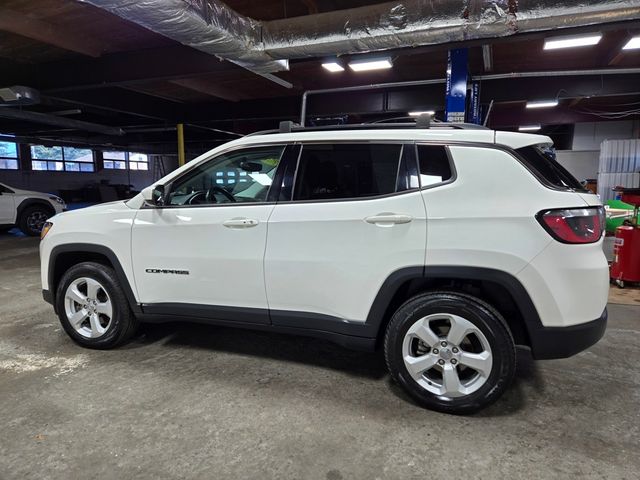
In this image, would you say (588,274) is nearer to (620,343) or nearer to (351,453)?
(351,453)

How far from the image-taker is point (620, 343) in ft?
12.0

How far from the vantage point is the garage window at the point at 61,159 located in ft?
69.4

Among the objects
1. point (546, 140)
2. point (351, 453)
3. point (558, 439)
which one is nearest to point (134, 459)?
point (351, 453)

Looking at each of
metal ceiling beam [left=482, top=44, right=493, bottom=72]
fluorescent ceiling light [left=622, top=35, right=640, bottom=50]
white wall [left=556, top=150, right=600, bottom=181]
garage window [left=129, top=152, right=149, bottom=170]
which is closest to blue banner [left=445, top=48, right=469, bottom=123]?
metal ceiling beam [left=482, top=44, right=493, bottom=72]

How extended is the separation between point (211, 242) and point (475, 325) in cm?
185

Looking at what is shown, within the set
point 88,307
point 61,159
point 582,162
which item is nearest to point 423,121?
point 88,307

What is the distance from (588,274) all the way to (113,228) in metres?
3.30

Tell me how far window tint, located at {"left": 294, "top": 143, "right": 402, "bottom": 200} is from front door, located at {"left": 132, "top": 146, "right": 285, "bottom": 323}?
259 millimetres

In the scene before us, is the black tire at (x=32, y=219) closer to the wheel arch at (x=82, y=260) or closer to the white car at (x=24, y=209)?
the white car at (x=24, y=209)

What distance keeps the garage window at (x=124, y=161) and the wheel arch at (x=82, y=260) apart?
81.0ft

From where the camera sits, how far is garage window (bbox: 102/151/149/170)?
25.3 m

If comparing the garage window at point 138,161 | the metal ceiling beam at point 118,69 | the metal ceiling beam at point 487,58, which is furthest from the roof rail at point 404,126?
the garage window at point 138,161

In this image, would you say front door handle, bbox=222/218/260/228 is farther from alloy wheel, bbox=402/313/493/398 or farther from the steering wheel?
alloy wheel, bbox=402/313/493/398

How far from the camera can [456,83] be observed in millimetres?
5996
